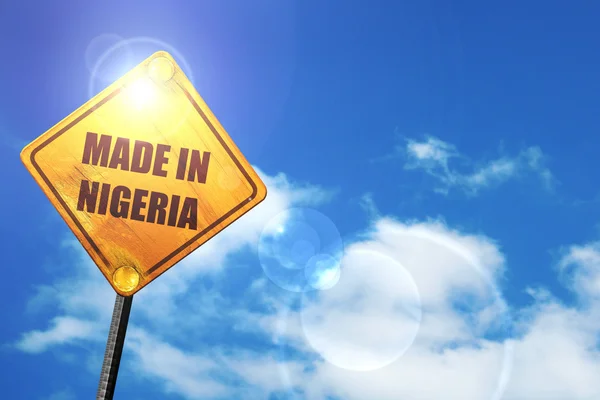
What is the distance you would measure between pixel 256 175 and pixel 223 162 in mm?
181

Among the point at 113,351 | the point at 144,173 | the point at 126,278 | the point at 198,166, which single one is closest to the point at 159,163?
the point at 144,173

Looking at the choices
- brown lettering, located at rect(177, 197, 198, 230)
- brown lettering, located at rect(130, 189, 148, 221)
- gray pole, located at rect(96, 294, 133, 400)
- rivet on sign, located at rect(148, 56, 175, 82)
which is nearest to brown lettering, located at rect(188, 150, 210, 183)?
brown lettering, located at rect(177, 197, 198, 230)

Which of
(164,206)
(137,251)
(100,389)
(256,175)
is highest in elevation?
(256,175)

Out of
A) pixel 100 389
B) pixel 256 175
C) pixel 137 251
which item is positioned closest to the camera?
pixel 100 389

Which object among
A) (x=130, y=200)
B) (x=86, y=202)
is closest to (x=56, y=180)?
(x=86, y=202)

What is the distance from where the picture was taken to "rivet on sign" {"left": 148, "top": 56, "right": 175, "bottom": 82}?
2889 millimetres

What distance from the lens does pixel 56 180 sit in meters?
2.79

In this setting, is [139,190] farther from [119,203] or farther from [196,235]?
[196,235]

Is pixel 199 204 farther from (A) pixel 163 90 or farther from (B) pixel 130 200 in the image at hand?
(A) pixel 163 90

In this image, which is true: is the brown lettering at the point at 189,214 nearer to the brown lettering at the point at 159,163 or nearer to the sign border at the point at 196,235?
the sign border at the point at 196,235

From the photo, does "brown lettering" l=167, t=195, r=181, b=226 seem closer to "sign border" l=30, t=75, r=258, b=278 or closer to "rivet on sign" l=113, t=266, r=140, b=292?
"sign border" l=30, t=75, r=258, b=278

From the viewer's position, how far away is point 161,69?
2891 mm

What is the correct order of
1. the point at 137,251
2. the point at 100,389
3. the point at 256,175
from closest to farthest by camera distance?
the point at 100,389 → the point at 137,251 → the point at 256,175

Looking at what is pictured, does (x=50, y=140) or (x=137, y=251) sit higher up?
(x=50, y=140)
